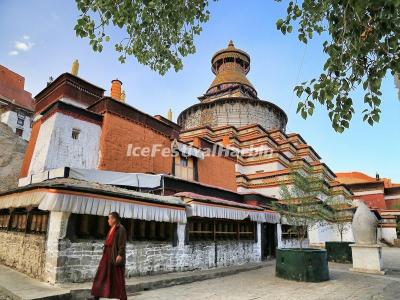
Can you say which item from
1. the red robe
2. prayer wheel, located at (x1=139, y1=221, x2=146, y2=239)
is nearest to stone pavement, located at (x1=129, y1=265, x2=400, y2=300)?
the red robe

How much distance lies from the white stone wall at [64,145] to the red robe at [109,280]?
10.2m

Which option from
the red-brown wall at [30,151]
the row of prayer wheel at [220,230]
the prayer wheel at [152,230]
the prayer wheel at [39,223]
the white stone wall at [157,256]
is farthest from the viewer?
the red-brown wall at [30,151]

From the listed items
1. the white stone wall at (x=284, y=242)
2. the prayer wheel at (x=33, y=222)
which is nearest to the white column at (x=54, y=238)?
the prayer wheel at (x=33, y=222)

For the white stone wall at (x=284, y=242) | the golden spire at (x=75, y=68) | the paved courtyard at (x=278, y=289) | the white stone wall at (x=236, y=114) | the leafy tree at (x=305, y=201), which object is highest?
the white stone wall at (x=236, y=114)

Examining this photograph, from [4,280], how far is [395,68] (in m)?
9.85

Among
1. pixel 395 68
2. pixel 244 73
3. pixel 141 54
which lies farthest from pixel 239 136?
pixel 395 68

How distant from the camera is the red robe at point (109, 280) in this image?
5.47 meters

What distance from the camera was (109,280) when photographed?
5.55m

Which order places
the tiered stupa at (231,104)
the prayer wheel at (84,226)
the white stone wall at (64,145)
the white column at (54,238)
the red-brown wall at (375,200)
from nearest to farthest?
the white column at (54,238) → the prayer wheel at (84,226) → the white stone wall at (64,145) → the tiered stupa at (231,104) → the red-brown wall at (375,200)

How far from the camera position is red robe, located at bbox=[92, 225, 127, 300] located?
5.47m

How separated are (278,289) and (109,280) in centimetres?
519

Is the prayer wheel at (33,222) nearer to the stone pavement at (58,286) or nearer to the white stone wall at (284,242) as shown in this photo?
the stone pavement at (58,286)

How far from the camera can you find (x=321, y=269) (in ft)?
32.1

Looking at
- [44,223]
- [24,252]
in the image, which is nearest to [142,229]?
→ [44,223]
